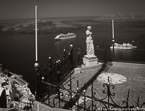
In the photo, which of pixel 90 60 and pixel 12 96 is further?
pixel 12 96

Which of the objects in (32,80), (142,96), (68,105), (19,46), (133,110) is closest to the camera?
(133,110)

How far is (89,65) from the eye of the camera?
8.98m

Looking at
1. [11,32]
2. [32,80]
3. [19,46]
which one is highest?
[11,32]

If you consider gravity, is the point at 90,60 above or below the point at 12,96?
above

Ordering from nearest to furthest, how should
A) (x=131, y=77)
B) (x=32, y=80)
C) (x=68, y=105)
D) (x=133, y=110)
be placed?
(x=133, y=110) < (x=68, y=105) < (x=131, y=77) < (x=32, y=80)

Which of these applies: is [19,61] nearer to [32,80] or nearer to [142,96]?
[32,80]

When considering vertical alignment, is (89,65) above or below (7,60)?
above

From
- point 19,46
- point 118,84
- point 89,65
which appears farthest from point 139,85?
point 19,46

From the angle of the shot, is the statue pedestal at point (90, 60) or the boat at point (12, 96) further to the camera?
the statue pedestal at point (90, 60)

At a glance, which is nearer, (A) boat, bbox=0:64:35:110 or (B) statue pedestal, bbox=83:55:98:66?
(A) boat, bbox=0:64:35:110

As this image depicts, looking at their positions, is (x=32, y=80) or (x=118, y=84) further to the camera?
(x=32, y=80)

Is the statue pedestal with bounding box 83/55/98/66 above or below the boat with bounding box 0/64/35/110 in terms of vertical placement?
above

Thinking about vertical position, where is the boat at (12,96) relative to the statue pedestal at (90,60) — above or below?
below

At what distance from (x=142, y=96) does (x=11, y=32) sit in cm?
7252
